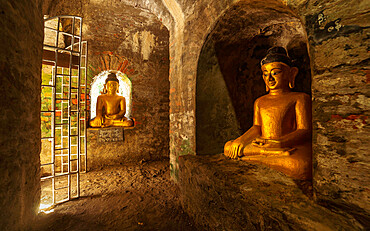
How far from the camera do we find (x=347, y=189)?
101cm

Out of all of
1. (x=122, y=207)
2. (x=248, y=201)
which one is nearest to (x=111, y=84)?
(x=122, y=207)

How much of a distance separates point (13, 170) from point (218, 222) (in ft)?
6.50

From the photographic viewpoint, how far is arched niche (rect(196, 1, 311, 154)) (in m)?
2.53

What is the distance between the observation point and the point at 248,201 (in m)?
1.35

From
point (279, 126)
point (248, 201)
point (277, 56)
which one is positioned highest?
point (277, 56)

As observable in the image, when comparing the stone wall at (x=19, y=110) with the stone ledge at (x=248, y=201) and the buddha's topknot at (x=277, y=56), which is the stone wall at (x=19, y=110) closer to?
the stone ledge at (x=248, y=201)

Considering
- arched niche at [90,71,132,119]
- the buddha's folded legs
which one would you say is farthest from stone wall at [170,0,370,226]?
arched niche at [90,71,132,119]

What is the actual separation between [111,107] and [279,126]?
459 centimetres

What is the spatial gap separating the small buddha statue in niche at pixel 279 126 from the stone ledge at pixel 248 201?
0.15 metres

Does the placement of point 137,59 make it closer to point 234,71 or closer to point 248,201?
point 234,71

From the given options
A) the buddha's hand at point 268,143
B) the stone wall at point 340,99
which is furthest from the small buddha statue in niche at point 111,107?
the stone wall at point 340,99

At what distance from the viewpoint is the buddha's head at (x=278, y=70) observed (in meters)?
2.15

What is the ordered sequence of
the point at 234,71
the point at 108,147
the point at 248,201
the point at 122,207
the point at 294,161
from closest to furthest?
1. the point at 248,201
2. the point at 294,161
3. the point at 122,207
4. the point at 234,71
5. the point at 108,147

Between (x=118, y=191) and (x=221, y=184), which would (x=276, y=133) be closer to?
(x=221, y=184)
